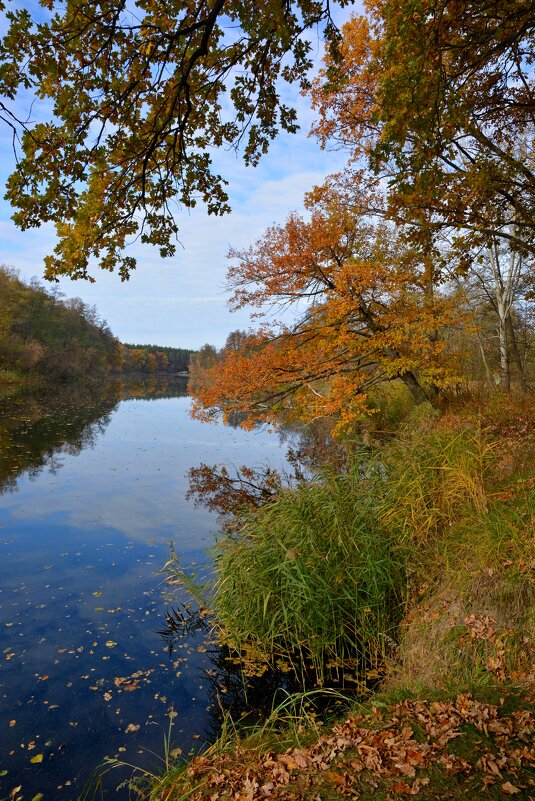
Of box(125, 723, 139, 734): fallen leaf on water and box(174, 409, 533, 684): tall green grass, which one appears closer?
box(125, 723, 139, 734): fallen leaf on water

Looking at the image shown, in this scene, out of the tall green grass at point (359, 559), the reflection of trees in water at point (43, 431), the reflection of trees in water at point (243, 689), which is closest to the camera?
the reflection of trees in water at point (243, 689)

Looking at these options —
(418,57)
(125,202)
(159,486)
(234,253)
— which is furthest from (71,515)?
(418,57)

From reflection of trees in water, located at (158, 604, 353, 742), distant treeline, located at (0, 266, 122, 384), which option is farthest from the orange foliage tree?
distant treeline, located at (0, 266, 122, 384)

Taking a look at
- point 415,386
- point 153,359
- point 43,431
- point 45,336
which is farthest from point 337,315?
point 153,359

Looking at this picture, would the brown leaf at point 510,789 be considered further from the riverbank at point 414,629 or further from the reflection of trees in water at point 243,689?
the reflection of trees in water at point 243,689

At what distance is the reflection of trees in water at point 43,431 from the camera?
15922 millimetres

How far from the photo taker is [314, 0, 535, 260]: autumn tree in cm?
495

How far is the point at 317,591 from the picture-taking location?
207 inches

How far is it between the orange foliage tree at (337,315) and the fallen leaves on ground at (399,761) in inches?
316

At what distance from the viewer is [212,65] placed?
4566mm

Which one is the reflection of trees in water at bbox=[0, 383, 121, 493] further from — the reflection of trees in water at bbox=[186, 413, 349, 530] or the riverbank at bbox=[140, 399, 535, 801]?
the riverbank at bbox=[140, 399, 535, 801]

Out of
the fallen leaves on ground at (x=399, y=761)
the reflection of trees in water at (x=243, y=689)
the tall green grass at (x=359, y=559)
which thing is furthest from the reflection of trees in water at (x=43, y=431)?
the fallen leaves on ground at (x=399, y=761)

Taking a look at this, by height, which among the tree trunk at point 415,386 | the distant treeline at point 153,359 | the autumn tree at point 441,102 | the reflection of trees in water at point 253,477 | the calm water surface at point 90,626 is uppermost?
the distant treeline at point 153,359

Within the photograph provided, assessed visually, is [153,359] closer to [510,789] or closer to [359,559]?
[359,559]
